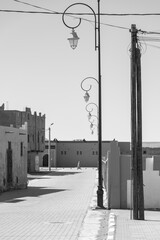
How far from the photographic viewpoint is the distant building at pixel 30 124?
7562 centimetres

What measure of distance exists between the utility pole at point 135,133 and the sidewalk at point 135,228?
2.03 ft

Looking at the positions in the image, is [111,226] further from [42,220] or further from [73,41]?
[73,41]

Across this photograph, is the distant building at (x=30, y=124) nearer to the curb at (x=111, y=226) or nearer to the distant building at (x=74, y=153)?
the distant building at (x=74, y=153)

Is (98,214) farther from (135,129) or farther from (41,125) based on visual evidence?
(41,125)

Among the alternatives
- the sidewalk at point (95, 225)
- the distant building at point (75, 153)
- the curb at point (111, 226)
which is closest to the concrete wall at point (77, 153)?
the distant building at point (75, 153)

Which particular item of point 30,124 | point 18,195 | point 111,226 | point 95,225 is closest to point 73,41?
point 95,225

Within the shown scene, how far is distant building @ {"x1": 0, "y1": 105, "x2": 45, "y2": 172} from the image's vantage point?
75625 millimetres

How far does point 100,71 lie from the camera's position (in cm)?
2270

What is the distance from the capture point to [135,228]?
49.9ft

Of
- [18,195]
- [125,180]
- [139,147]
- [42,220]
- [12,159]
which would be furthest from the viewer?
[12,159]

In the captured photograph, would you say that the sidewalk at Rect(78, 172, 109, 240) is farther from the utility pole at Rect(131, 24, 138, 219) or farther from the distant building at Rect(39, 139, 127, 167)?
the distant building at Rect(39, 139, 127, 167)

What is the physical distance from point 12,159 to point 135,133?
21.6 m

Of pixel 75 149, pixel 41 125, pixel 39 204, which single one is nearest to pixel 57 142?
pixel 75 149

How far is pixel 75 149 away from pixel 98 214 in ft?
289
